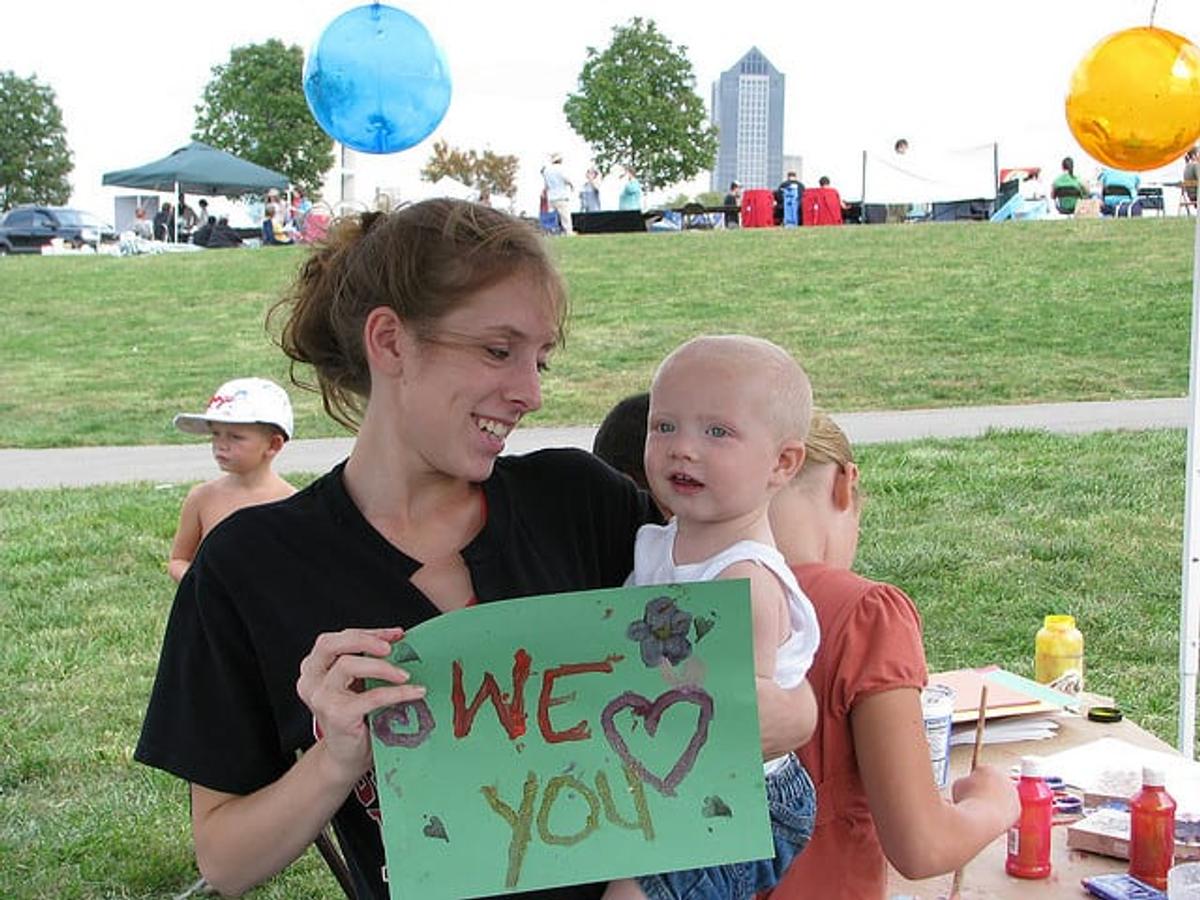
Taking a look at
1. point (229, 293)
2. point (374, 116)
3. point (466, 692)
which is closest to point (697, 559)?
point (466, 692)

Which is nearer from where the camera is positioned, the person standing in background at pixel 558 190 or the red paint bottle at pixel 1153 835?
the red paint bottle at pixel 1153 835

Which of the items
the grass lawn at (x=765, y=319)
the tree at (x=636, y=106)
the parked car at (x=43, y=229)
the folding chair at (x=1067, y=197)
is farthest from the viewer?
the parked car at (x=43, y=229)

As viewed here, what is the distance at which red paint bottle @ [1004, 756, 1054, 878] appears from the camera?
2330 millimetres

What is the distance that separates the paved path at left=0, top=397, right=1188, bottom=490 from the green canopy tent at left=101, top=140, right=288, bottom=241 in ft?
67.7

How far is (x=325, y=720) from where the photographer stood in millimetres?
1643

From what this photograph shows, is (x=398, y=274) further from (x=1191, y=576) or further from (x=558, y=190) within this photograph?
(x=558, y=190)

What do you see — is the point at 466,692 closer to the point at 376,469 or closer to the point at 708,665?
the point at 708,665

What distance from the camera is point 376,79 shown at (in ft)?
10.2

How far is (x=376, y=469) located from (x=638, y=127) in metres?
18.8

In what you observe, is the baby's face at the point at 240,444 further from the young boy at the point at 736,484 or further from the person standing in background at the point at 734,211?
the person standing in background at the point at 734,211

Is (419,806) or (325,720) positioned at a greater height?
(325,720)

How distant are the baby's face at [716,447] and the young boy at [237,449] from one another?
10.4ft

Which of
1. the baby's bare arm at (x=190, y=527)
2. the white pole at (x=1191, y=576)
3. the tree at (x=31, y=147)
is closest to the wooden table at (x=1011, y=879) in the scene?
the white pole at (x=1191, y=576)

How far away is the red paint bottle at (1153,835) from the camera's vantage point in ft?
7.57
